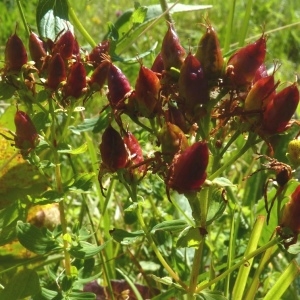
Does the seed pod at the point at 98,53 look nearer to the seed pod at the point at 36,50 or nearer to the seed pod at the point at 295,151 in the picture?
the seed pod at the point at 36,50

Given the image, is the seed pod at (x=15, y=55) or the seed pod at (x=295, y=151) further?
the seed pod at (x=15, y=55)

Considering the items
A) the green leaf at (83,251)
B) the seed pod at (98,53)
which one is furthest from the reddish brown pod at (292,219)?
the seed pod at (98,53)

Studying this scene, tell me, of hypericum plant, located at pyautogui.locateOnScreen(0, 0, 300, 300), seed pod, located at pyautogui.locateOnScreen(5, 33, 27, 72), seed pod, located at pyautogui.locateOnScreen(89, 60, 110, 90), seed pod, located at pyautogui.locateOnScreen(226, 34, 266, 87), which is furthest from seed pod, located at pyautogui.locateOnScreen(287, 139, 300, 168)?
seed pod, located at pyautogui.locateOnScreen(5, 33, 27, 72)

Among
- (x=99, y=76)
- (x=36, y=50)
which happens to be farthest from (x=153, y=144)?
(x=36, y=50)

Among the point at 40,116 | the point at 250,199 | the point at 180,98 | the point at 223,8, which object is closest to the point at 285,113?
the point at 180,98

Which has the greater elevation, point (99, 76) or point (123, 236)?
point (99, 76)

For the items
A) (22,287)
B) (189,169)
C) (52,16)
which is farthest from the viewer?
(52,16)

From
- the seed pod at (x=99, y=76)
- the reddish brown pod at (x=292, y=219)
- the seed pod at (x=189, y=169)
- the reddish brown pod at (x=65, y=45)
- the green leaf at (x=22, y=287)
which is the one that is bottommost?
the green leaf at (x=22, y=287)

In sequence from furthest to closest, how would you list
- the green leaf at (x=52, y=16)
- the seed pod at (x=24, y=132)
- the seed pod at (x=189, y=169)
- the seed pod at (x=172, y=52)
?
the green leaf at (x=52, y=16)
the seed pod at (x=24, y=132)
the seed pod at (x=172, y=52)
the seed pod at (x=189, y=169)

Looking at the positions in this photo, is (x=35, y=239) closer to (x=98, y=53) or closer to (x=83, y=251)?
(x=83, y=251)
